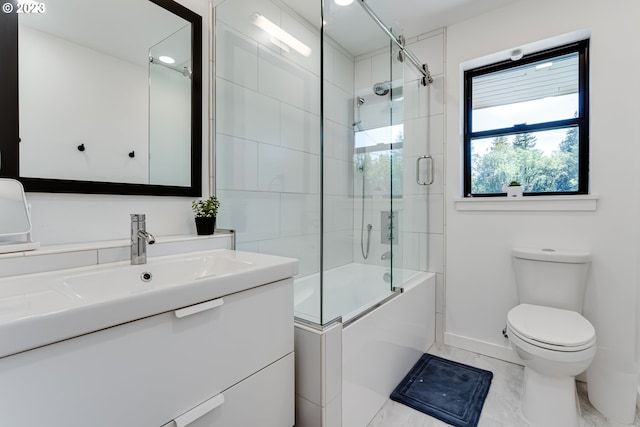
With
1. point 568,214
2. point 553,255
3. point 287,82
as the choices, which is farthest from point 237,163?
point 568,214

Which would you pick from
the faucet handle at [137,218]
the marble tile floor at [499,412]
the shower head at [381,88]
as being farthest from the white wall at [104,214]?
the marble tile floor at [499,412]

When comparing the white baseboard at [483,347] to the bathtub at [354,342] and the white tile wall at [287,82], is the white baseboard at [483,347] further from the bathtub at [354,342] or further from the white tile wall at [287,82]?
the white tile wall at [287,82]

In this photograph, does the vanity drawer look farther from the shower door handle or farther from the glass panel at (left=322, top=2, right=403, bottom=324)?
the shower door handle

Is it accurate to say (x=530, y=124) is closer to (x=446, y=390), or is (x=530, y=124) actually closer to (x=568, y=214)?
(x=568, y=214)

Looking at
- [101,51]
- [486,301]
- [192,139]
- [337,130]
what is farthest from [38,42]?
[486,301]

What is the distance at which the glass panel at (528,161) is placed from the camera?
2.01m

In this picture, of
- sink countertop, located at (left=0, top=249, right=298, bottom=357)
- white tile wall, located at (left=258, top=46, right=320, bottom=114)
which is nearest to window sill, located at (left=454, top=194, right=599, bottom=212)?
white tile wall, located at (left=258, top=46, right=320, bottom=114)

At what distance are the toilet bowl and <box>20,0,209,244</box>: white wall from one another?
5.90 feet

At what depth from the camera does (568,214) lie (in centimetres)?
188

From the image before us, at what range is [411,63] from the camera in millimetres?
2213

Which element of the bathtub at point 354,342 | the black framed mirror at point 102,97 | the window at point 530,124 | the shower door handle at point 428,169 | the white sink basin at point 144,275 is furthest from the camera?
the shower door handle at point 428,169

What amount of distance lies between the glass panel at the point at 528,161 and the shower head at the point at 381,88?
2.73ft

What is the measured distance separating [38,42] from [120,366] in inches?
47.6

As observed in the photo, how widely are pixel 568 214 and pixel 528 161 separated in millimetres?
461
